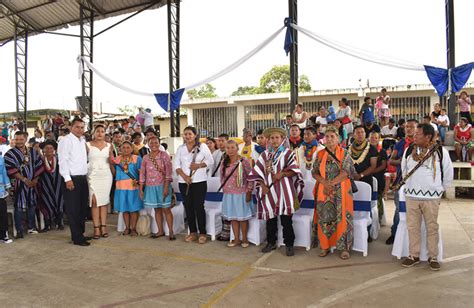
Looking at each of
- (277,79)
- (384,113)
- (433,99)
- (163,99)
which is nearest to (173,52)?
(163,99)

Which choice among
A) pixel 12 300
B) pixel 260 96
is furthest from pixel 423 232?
pixel 260 96

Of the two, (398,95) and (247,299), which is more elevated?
(398,95)

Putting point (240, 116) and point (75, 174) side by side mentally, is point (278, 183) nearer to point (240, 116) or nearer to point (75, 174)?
point (75, 174)

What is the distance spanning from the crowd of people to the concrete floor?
0.94 ft

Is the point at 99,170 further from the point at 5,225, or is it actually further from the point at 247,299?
the point at 247,299

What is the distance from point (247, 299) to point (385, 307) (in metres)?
1.07

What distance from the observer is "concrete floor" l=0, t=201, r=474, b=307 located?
317 cm

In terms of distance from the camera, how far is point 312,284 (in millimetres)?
3445

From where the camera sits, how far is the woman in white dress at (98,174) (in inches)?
203

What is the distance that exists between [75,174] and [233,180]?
6.60 feet

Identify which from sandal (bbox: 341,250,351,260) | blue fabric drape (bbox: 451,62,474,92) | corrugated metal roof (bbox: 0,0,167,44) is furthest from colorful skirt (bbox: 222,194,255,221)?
corrugated metal roof (bbox: 0,0,167,44)

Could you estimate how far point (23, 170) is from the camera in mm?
5320

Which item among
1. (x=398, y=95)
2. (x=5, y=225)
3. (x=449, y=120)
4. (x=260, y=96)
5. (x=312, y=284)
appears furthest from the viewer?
(x=260, y=96)

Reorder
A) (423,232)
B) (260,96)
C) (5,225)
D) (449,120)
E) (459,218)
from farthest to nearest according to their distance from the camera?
(260,96), (449,120), (459,218), (5,225), (423,232)
